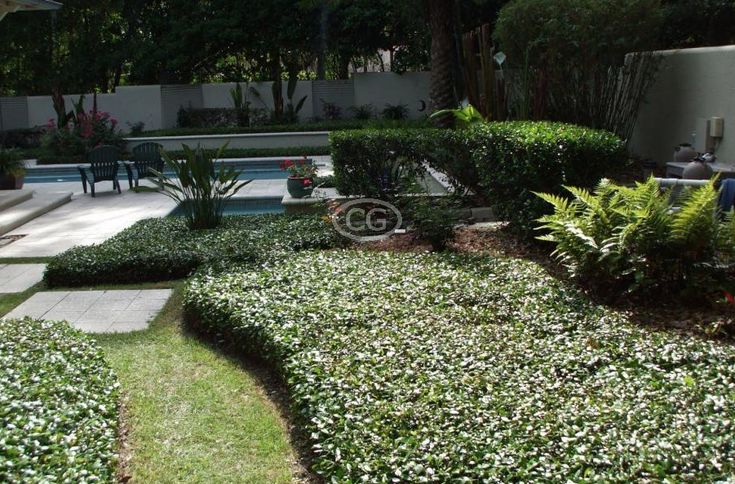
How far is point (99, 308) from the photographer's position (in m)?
7.22

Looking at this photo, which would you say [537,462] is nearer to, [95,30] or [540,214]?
[540,214]

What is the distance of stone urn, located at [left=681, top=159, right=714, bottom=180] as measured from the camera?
8070mm

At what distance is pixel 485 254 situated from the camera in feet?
24.8

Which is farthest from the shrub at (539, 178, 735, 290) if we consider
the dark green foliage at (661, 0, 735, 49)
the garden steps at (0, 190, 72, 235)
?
the dark green foliage at (661, 0, 735, 49)

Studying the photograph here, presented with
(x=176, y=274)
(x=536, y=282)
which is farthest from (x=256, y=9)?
(x=536, y=282)

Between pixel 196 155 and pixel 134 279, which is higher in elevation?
pixel 196 155

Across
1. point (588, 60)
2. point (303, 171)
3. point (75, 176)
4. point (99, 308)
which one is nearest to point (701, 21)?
point (588, 60)

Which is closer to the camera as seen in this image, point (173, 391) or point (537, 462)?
point (537, 462)

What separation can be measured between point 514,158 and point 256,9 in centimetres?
2056

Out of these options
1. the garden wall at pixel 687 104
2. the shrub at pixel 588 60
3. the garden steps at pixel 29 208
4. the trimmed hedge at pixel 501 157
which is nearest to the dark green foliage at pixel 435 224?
the trimmed hedge at pixel 501 157

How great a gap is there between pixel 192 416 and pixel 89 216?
27.9ft

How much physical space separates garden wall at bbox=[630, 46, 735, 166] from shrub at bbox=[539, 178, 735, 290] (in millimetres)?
3491

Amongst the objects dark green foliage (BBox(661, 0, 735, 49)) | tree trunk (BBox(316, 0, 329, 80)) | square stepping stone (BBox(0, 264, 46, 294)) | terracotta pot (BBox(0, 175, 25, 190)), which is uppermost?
tree trunk (BBox(316, 0, 329, 80))

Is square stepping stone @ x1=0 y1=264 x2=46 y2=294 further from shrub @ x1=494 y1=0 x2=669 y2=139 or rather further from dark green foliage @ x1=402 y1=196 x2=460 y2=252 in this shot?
shrub @ x1=494 y1=0 x2=669 y2=139
